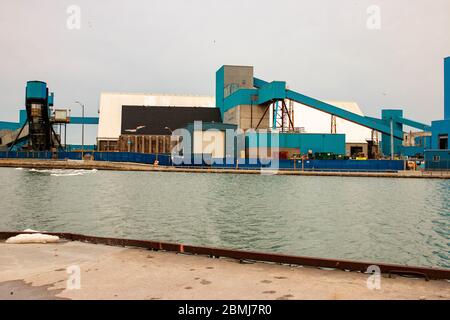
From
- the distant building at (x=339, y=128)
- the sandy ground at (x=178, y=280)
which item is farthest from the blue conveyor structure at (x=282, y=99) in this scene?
the sandy ground at (x=178, y=280)

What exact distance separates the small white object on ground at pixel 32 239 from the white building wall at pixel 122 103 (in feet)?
295

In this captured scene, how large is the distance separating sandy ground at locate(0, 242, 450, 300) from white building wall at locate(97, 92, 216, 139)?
305 feet

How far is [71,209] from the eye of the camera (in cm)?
2664

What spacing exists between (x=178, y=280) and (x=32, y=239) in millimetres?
5489

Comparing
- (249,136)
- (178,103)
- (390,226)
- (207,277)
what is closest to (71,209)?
→ (390,226)

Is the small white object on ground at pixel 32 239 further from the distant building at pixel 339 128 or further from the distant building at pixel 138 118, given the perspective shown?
the distant building at pixel 339 128

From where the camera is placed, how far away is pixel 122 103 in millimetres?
106500

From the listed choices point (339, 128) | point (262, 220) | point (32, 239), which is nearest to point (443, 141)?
point (339, 128)

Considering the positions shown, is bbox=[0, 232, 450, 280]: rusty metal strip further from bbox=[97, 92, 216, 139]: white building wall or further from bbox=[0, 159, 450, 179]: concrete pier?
bbox=[97, 92, 216, 139]: white building wall

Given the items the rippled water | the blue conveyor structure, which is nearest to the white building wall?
the blue conveyor structure

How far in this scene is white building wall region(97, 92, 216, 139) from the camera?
327 ft

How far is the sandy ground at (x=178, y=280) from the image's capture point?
6062mm
